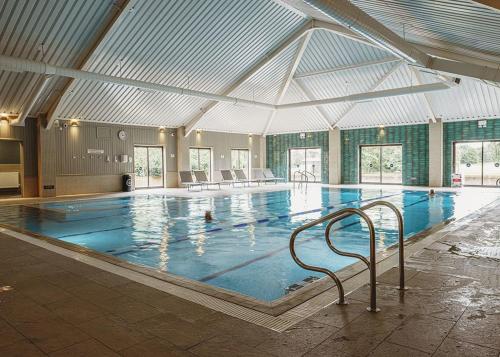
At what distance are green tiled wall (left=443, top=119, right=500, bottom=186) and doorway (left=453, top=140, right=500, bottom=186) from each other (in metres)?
0.27

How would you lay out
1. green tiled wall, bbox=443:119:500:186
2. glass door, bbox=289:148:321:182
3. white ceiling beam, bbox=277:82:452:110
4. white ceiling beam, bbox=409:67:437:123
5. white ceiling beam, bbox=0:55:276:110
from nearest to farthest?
white ceiling beam, bbox=0:55:276:110 < white ceiling beam, bbox=277:82:452:110 < white ceiling beam, bbox=409:67:437:123 < green tiled wall, bbox=443:119:500:186 < glass door, bbox=289:148:321:182

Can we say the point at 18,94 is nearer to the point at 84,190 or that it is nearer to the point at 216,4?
the point at 84,190

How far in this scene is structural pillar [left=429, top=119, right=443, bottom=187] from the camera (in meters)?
17.3

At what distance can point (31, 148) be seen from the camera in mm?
14391

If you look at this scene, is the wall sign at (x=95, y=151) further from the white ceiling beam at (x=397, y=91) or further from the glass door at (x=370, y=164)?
the glass door at (x=370, y=164)

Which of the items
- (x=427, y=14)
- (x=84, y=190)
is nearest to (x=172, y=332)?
(x=427, y=14)

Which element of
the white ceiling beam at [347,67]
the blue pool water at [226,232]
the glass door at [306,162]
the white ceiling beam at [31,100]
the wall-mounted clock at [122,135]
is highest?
the white ceiling beam at [347,67]

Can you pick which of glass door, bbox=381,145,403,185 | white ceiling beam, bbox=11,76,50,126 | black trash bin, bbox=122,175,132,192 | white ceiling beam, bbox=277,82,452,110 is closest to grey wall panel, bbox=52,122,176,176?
black trash bin, bbox=122,175,132,192

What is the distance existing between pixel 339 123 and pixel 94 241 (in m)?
15.9

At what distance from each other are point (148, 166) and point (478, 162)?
15.2m

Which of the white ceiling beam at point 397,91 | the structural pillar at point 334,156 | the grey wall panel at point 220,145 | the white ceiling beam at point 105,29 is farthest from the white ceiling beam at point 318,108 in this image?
the white ceiling beam at point 105,29

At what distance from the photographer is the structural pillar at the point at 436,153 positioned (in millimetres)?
17266

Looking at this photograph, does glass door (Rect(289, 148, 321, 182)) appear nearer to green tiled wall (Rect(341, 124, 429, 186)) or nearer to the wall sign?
green tiled wall (Rect(341, 124, 429, 186))

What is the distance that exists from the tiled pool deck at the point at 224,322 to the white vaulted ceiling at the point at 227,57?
451 centimetres
